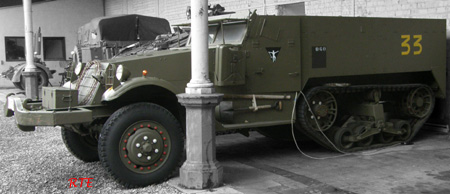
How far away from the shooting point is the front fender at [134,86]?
19.4ft

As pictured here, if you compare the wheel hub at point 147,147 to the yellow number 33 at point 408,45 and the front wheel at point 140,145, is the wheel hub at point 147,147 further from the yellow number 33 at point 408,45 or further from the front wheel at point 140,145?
the yellow number 33 at point 408,45

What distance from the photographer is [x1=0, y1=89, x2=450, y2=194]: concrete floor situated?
5.72 metres

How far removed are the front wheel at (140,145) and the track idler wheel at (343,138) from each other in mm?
2536

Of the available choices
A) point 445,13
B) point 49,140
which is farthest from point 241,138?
point 445,13

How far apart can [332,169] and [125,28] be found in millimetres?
9757

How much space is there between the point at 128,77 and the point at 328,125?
2986mm

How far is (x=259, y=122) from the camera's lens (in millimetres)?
7008

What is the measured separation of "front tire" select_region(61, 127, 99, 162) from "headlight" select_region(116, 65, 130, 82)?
1.55m

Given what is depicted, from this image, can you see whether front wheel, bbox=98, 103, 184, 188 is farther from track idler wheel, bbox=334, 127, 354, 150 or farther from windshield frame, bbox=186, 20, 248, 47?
track idler wheel, bbox=334, 127, 354, 150

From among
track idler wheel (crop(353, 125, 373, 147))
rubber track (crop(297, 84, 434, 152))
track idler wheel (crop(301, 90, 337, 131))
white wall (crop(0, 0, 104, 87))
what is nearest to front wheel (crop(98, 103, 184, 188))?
rubber track (crop(297, 84, 434, 152))

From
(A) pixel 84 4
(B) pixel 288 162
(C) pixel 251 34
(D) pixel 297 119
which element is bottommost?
(B) pixel 288 162

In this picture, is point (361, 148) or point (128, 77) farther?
point (361, 148)

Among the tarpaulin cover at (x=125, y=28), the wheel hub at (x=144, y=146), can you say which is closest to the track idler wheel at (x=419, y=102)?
the wheel hub at (x=144, y=146)

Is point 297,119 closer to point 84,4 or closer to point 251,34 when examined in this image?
point 251,34
